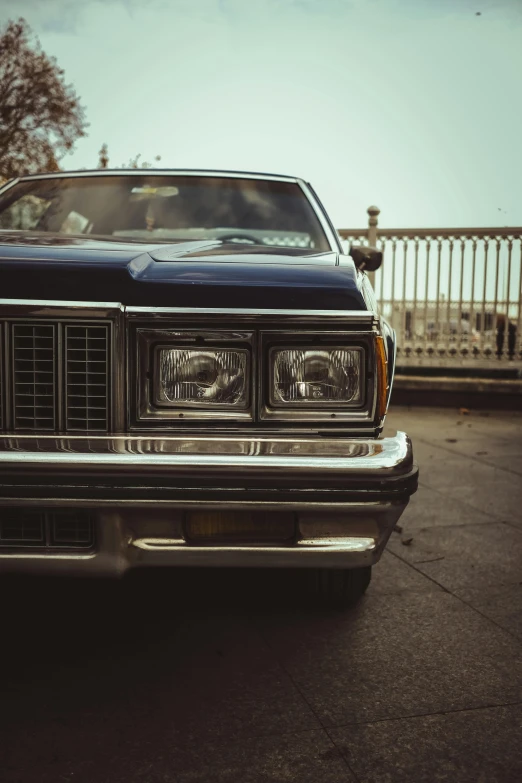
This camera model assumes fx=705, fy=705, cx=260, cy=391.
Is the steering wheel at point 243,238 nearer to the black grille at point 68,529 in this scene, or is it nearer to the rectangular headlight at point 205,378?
the rectangular headlight at point 205,378

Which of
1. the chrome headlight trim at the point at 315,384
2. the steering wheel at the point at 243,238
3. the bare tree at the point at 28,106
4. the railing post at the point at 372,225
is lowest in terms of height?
the chrome headlight trim at the point at 315,384

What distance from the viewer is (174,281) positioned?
6.02ft

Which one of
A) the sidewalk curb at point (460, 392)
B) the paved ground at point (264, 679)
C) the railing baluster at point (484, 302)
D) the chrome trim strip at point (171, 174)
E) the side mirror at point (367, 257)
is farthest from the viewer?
the railing baluster at point (484, 302)

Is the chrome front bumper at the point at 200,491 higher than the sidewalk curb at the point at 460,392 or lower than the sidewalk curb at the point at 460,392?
higher

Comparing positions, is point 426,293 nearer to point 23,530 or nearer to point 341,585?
point 341,585

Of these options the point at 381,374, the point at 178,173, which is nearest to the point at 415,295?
the point at 178,173

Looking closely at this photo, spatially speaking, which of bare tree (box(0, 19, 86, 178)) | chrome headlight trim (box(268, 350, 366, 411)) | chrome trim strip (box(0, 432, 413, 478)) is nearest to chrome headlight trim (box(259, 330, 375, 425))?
chrome headlight trim (box(268, 350, 366, 411))

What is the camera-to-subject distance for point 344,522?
70.8 inches

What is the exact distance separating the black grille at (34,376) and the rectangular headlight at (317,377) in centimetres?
59

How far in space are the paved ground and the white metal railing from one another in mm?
6126

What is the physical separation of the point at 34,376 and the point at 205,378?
447mm

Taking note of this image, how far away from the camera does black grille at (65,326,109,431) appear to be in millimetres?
1825

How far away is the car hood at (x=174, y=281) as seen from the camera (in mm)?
1811

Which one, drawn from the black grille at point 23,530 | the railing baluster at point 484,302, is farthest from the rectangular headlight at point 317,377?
the railing baluster at point 484,302
